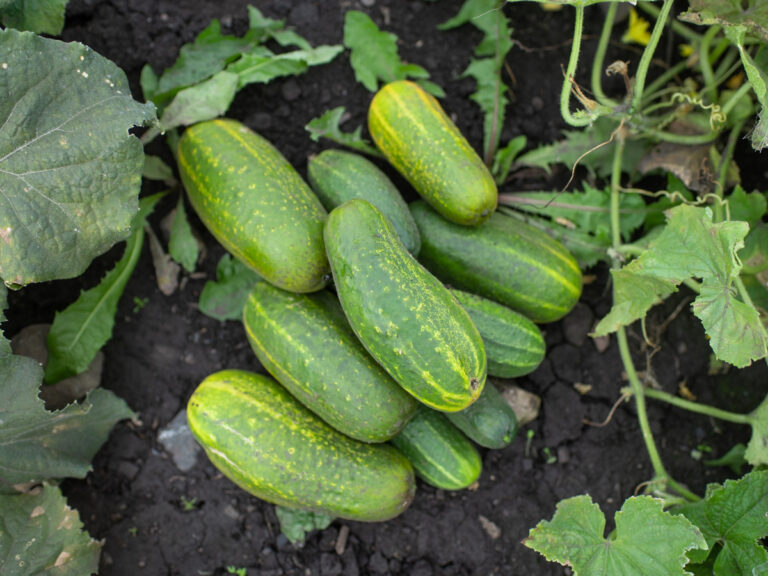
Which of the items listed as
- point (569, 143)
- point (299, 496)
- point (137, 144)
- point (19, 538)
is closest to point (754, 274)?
point (569, 143)

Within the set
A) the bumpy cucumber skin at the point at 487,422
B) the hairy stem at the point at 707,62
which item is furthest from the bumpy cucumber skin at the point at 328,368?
the hairy stem at the point at 707,62

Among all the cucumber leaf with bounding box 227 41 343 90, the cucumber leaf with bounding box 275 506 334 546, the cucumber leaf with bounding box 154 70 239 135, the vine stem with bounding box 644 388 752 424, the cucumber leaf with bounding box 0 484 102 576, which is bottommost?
the cucumber leaf with bounding box 275 506 334 546

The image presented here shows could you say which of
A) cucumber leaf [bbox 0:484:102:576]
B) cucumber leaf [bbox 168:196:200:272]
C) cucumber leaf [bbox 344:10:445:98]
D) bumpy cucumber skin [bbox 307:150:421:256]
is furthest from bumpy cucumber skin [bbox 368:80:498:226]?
cucumber leaf [bbox 0:484:102:576]

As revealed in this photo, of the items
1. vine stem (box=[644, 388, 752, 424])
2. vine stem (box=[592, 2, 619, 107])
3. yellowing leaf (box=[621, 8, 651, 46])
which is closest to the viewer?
vine stem (box=[644, 388, 752, 424])

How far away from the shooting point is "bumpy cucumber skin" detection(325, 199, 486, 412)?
2404 millimetres

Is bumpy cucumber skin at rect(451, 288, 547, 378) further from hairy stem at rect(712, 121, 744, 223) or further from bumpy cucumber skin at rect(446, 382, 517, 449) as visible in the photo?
hairy stem at rect(712, 121, 744, 223)

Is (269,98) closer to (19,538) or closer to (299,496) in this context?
→ (299,496)

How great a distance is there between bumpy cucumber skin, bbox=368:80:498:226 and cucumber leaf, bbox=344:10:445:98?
0.27 m

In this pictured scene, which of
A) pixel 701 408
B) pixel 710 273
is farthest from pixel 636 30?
pixel 701 408

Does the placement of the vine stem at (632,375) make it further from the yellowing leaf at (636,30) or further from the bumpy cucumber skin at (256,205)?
the bumpy cucumber skin at (256,205)

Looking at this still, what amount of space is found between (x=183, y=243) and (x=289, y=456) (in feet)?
3.72

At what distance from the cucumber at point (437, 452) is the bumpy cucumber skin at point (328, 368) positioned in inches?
7.1

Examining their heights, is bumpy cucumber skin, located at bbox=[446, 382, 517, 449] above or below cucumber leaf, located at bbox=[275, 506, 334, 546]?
above

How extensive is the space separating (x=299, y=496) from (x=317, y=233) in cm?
102
